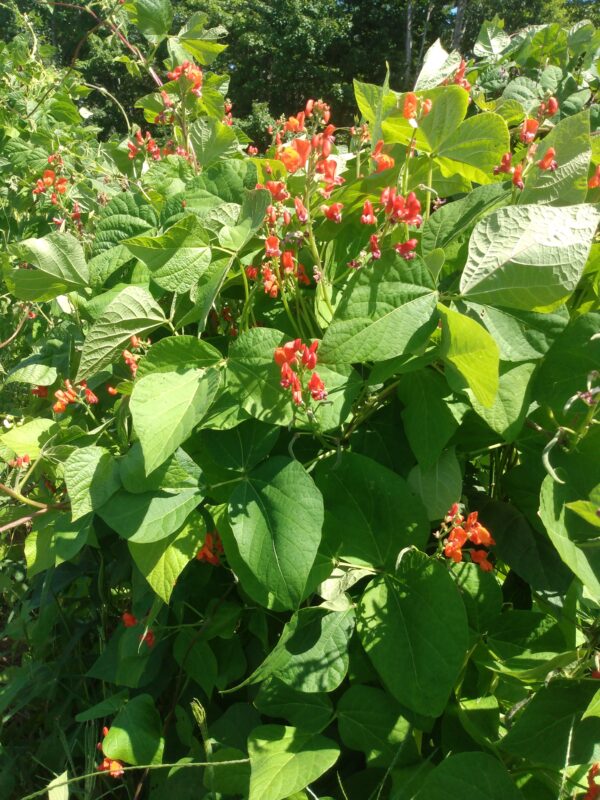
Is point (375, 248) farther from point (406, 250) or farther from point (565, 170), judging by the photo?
point (565, 170)

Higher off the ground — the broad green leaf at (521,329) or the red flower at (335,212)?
the red flower at (335,212)

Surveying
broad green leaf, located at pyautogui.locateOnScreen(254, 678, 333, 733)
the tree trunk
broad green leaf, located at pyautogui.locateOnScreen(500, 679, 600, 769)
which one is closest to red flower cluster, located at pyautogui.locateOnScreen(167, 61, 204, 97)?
broad green leaf, located at pyautogui.locateOnScreen(254, 678, 333, 733)

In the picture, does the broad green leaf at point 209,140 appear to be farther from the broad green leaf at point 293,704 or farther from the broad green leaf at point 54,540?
the broad green leaf at point 293,704

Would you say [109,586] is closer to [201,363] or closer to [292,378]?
[201,363]

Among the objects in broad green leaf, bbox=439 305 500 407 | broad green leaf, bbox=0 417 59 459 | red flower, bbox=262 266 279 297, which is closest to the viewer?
broad green leaf, bbox=439 305 500 407

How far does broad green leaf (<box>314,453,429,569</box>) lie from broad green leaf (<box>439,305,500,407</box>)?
229 millimetres

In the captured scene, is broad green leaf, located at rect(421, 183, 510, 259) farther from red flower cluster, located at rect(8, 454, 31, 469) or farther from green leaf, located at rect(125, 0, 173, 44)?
green leaf, located at rect(125, 0, 173, 44)

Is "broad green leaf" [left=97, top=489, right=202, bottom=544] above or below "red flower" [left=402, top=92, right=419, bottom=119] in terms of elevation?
below

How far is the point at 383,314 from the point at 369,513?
0.99 ft

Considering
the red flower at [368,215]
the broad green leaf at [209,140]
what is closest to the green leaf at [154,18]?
the broad green leaf at [209,140]

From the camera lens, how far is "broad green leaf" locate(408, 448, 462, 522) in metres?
0.88

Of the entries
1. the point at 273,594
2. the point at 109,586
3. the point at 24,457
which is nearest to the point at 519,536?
the point at 273,594

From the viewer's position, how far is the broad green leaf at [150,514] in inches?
32.9

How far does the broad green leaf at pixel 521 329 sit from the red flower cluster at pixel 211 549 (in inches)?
19.2
